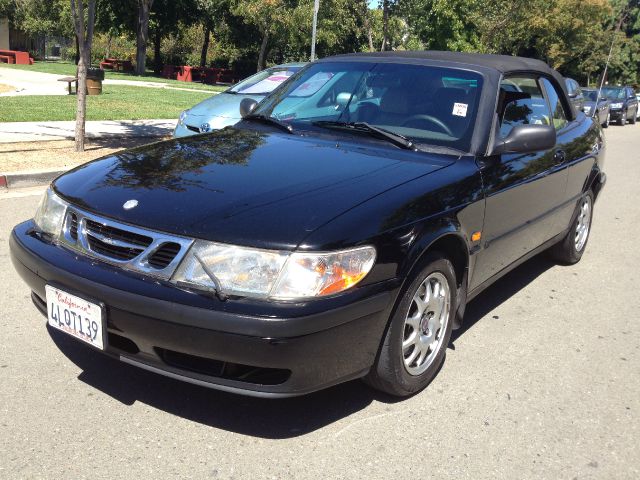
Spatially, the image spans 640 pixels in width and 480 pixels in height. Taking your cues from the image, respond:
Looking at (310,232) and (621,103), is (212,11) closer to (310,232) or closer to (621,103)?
(621,103)

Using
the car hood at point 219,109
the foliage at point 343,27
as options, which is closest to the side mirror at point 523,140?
the car hood at point 219,109

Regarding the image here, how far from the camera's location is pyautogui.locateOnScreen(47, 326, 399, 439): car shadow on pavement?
9.68 feet

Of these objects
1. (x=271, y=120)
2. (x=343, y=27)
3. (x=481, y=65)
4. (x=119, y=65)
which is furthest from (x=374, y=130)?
(x=119, y=65)

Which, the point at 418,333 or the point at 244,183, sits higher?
the point at 244,183

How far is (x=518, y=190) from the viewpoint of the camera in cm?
390

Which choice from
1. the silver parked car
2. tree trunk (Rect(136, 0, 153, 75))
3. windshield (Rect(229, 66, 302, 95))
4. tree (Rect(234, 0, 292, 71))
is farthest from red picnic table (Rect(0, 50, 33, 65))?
the silver parked car

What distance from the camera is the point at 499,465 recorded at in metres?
2.77

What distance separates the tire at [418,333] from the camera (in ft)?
9.65

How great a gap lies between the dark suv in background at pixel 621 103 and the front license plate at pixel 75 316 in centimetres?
2524

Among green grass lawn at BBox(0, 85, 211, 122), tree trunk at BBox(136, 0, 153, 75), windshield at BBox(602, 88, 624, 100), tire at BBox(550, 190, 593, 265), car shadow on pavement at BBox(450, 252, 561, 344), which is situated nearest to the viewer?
car shadow on pavement at BBox(450, 252, 561, 344)

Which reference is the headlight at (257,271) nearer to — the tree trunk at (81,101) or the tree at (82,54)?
the tree at (82,54)

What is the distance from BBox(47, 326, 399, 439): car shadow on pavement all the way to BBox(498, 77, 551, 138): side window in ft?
6.07

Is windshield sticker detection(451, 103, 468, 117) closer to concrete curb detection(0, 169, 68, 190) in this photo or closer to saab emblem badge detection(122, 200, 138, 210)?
saab emblem badge detection(122, 200, 138, 210)

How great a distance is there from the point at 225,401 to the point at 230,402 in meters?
0.03
